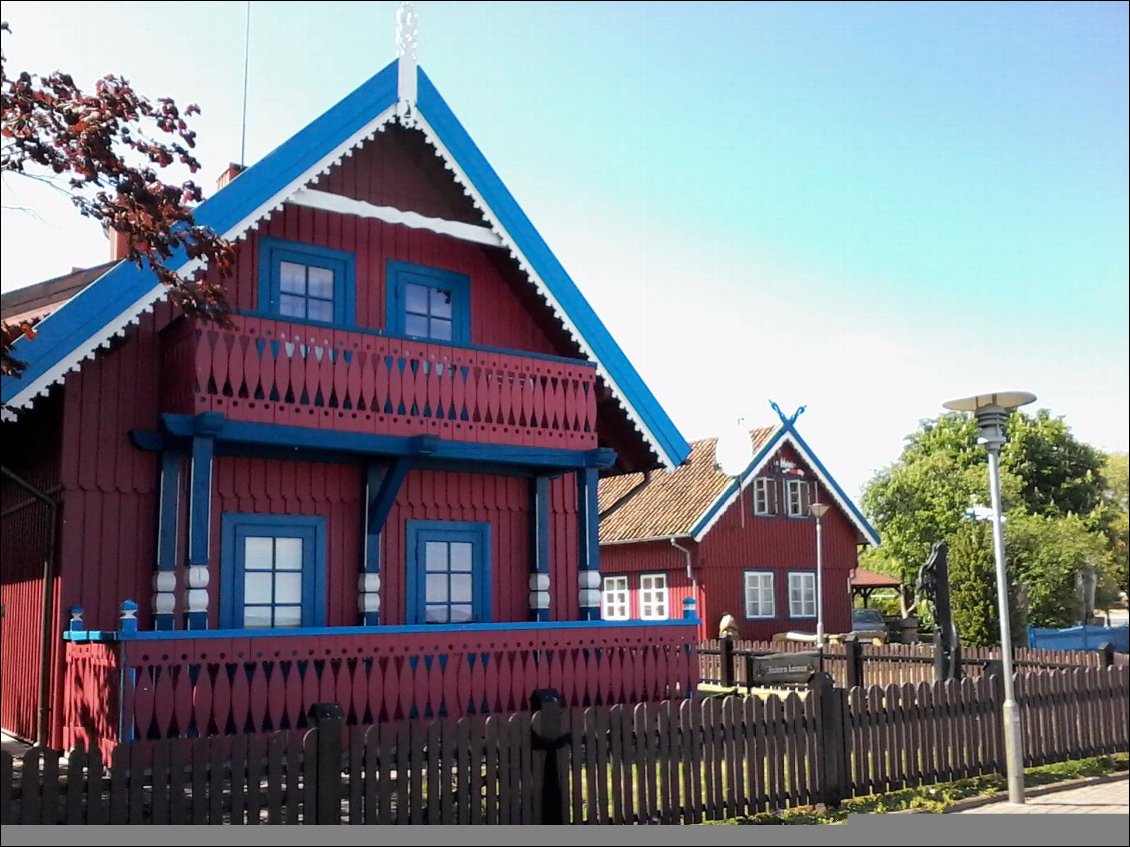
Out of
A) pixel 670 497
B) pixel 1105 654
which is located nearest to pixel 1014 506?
pixel 1105 654

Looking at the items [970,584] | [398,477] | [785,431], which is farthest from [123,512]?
[970,584]

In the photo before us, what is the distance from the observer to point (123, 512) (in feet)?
36.4

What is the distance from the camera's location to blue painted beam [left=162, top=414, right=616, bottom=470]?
35.2ft

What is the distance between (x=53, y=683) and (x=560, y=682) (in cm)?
517

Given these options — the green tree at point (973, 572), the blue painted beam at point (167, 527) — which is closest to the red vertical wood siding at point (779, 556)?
the green tree at point (973, 572)

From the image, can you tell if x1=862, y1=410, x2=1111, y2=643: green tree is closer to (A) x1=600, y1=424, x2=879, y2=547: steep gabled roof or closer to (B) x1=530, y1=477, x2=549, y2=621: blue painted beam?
(A) x1=600, y1=424, x2=879, y2=547: steep gabled roof

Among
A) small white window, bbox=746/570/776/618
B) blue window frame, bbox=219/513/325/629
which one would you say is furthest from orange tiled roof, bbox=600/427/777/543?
blue window frame, bbox=219/513/325/629

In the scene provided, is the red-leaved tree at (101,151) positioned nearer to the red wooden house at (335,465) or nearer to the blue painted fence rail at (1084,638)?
the red wooden house at (335,465)

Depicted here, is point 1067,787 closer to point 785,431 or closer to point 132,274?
point 785,431

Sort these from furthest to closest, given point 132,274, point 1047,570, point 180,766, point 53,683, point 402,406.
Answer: point 402,406
point 53,683
point 132,274
point 180,766
point 1047,570

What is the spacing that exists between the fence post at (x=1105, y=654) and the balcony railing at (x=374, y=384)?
24.3 ft

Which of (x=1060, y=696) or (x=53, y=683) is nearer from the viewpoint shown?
(x=1060, y=696)

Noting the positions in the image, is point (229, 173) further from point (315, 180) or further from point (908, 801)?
point (908, 801)

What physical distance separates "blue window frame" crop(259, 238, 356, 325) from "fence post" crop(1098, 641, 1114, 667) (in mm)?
8706
